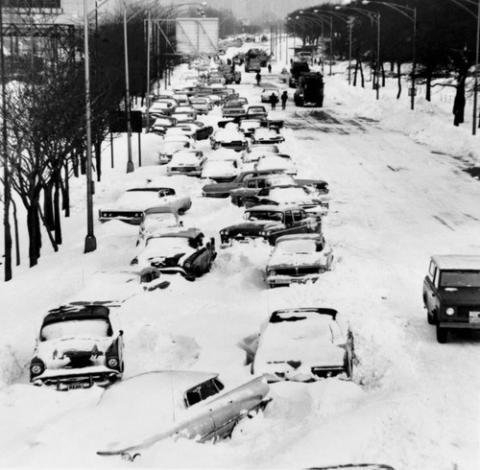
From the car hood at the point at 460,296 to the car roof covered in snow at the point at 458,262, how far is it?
535 millimetres

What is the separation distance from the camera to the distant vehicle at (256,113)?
61.7 meters

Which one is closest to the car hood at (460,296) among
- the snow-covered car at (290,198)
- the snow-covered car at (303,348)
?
the snow-covered car at (303,348)

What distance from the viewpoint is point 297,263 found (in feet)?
72.3

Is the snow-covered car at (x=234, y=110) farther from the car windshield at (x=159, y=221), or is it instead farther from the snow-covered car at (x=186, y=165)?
the car windshield at (x=159, y=221)

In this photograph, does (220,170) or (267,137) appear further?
(267,137)

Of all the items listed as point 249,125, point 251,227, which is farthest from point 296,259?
point 249,125

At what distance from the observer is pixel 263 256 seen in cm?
2489

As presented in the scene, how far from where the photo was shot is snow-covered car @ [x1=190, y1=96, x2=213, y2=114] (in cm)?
7327

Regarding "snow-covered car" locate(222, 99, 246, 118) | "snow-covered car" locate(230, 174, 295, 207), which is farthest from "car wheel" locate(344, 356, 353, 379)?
"snow-covered car" locate(222, 99, 246, 118)

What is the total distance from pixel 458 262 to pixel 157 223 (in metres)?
12.0

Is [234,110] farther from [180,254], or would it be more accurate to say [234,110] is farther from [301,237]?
[180,254]

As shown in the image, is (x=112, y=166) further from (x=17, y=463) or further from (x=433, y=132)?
(x=17, y=463)

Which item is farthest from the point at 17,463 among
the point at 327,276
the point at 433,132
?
the point at 433,132

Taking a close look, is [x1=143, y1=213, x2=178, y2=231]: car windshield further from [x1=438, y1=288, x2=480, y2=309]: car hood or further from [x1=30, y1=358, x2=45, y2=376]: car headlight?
[x1=30, y1=358, x2=45, y2=376]: car headlight
